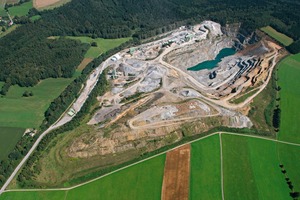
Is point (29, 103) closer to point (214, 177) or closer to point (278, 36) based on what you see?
point (214, 177)

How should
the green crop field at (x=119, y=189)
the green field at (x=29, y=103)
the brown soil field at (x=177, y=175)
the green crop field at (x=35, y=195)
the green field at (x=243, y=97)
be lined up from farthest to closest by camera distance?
the green field at (x=29, y=103) → the green field at (x=243, y=97) → the green crop field at (x=35, y=195) → the green crop field at (x=119, y=189) → the brown soil field at (x=177, y=175)

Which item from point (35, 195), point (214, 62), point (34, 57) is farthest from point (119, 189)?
point (34, 57)

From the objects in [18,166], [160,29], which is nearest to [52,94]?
[18,166]

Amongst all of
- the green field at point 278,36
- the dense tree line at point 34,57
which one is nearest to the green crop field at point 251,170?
the green field at point 278,36

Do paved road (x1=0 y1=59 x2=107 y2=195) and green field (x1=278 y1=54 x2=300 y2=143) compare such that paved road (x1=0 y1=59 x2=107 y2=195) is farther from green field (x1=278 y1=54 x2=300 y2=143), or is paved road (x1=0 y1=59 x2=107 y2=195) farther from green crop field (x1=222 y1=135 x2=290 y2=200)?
green field (x1=278 y1=54 x2=300 y2=143)

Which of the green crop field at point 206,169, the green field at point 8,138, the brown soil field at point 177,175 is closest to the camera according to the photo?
the brown soil field at point 177,175

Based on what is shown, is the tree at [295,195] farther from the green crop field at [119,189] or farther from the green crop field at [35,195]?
the green crop field at [35,195]
